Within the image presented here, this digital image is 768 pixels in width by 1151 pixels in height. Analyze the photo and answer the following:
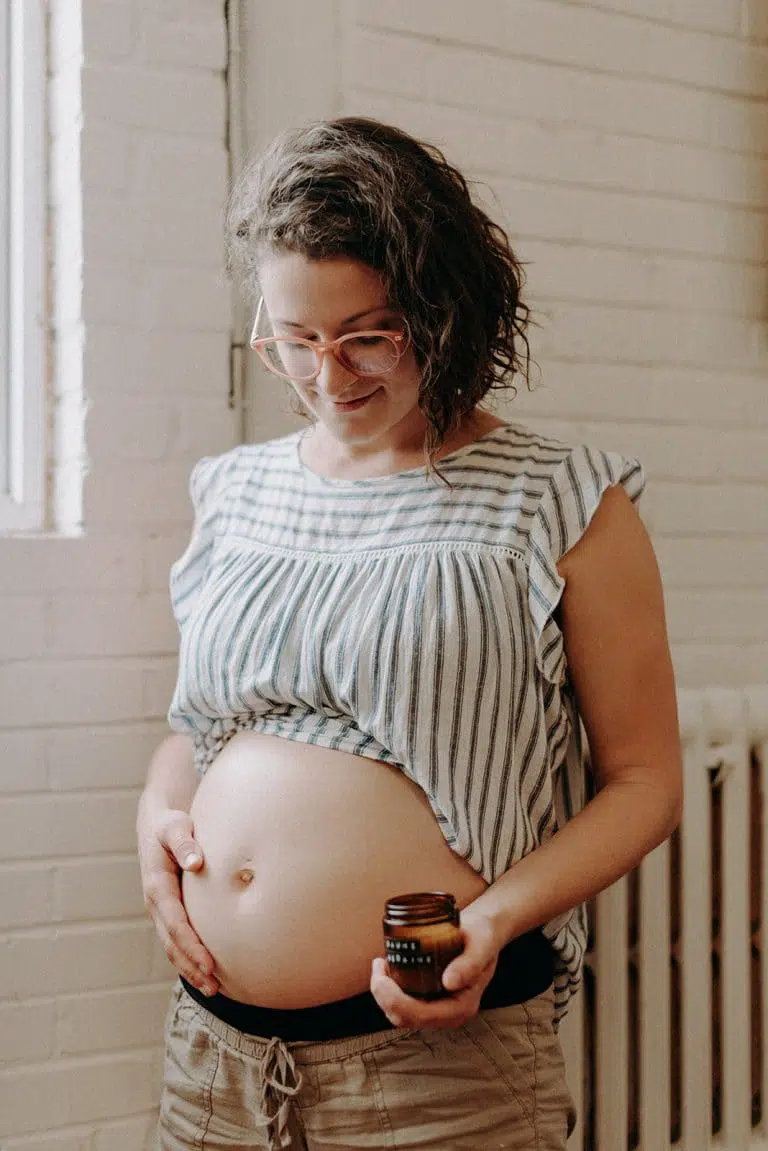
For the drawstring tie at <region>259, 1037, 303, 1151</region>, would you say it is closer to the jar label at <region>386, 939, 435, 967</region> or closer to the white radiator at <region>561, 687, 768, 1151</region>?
the jar label at <region>386, 939, 435, 967</region>

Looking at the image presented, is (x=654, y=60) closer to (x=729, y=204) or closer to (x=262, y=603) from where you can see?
(x=729, y=204)

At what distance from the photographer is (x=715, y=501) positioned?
7.08ft

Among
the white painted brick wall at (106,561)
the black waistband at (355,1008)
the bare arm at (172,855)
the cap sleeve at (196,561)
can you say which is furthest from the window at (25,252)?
Result: the black waistband at (355,1008)

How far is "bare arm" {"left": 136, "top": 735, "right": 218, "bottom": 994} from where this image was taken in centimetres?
141

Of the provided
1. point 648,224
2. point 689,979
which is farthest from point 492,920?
point 648,224

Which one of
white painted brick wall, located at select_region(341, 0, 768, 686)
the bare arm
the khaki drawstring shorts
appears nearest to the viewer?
the khaki drawstring shorts

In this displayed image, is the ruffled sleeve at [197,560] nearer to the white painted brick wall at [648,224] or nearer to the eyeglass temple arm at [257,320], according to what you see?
the eyeglass temple arm at [257,320]

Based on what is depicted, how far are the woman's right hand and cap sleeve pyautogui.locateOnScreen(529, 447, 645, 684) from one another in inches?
18.3

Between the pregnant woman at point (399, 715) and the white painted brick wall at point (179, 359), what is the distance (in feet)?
1.16

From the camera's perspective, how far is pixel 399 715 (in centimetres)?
134

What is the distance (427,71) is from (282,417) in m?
0.60

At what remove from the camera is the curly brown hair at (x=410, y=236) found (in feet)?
4.50

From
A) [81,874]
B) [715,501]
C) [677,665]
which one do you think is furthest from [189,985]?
[715,501]

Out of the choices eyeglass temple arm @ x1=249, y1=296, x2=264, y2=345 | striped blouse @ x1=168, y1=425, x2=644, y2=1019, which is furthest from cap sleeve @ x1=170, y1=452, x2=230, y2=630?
eyeglass temple arm @ x1=249, y1=296, x2=264, y2=345
